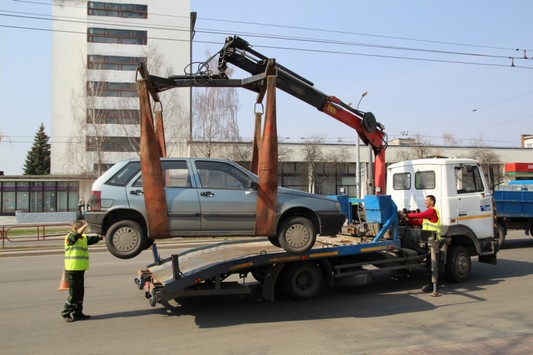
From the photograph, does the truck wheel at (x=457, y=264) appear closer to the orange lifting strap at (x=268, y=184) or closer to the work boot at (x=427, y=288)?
the work boot at (x=427, y=288)

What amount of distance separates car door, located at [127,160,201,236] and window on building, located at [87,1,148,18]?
46.3 m

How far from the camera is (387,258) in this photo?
27.3 ft

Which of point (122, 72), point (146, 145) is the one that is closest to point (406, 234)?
point (146, 145)

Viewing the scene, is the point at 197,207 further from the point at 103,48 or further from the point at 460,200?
the point at 103,48

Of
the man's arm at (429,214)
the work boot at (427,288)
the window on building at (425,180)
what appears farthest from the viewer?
the window on building at (425,180)

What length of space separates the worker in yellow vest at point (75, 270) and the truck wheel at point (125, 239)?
0.71 m

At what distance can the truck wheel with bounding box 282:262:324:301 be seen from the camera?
7.57m

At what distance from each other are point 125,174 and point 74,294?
2.04 metres

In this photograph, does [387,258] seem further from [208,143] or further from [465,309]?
[208,143]

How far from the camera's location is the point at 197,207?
6.62 m

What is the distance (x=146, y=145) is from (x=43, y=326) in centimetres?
308

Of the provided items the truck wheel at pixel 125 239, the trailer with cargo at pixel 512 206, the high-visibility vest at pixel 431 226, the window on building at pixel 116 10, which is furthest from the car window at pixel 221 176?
the window on building at pixel 116 10

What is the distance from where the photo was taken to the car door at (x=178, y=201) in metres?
6.50

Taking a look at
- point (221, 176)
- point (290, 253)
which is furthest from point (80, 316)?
point (290, 253)
